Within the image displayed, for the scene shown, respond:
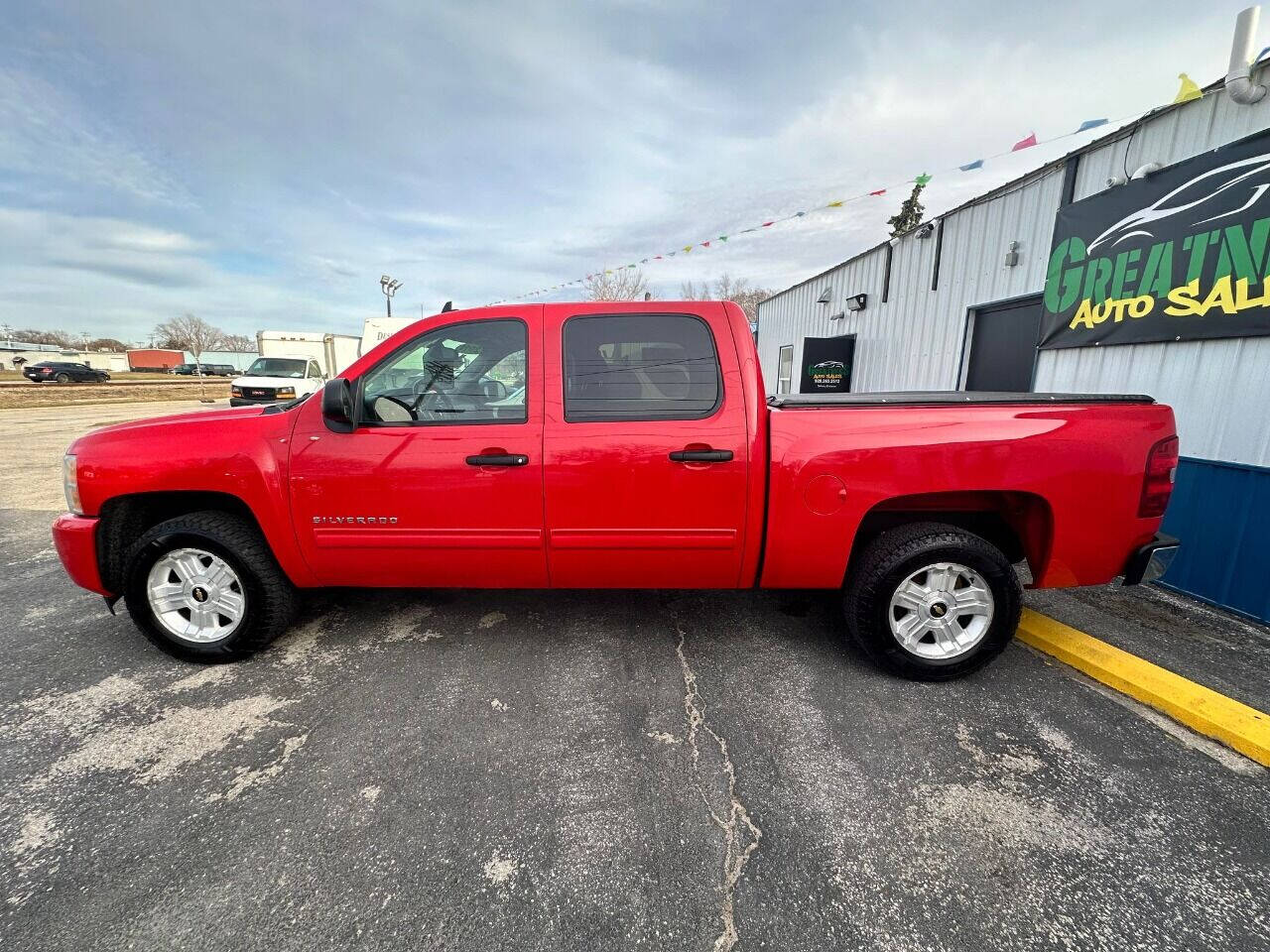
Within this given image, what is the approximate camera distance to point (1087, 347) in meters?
4.93

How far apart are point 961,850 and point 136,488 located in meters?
3.85

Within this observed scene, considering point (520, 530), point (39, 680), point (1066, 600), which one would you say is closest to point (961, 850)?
point (520, 530)

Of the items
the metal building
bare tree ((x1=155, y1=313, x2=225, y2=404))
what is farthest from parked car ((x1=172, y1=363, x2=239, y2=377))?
the metal building

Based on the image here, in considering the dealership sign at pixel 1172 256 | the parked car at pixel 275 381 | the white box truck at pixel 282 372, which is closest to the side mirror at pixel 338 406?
the dealership sign at pixel 1172 256

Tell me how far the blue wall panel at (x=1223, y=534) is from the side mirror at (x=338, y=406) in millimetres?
5089

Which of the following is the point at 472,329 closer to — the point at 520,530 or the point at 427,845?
the point at 520,530

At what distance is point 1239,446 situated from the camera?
150 inches

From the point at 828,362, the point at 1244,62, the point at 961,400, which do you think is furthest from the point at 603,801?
the point at 828,362

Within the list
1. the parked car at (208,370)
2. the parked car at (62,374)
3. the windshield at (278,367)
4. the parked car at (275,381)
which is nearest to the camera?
the parked car at (275,381)

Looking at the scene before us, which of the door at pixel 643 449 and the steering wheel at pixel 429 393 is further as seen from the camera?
the steering wheel at pixel 429 393

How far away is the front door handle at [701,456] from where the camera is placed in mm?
2604

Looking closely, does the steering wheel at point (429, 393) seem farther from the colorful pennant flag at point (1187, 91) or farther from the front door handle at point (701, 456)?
the colorful pennant flag at point (1187, 91)

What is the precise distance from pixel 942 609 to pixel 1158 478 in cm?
112

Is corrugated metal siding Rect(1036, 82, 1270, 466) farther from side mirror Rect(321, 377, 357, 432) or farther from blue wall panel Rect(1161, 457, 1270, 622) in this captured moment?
side mirror Rect(321, 377, 357, 432)
